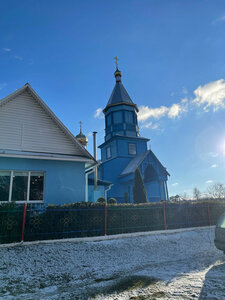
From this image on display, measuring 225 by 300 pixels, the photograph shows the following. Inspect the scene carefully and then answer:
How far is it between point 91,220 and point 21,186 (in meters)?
3.84

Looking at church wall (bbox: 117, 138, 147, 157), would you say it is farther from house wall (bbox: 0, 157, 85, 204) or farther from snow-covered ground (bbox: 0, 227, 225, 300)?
snow-covered ground (bbox: 0, 227, 225, 300)

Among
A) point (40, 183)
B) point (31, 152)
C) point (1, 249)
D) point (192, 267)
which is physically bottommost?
point (192, 267)

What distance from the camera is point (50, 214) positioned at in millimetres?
8281

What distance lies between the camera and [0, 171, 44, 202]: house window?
9844 millimetres

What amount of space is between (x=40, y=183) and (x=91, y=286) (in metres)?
6.79

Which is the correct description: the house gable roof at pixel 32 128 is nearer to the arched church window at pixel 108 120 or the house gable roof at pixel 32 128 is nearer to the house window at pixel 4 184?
the house window at pixel 4 184

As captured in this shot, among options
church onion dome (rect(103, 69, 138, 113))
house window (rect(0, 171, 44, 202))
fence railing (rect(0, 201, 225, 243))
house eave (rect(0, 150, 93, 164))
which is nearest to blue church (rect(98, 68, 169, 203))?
church onion dome (rect(103, 69, 138, 113))

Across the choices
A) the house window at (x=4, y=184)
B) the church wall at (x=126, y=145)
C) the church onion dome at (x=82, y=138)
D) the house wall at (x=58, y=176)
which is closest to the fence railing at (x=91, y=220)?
the house wall at (x=58, y=176)

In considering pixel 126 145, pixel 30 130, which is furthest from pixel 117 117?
pixel 30 130

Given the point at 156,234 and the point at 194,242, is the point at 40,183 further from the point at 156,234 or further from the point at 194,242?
the point at 194,242

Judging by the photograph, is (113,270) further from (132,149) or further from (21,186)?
(132,149)

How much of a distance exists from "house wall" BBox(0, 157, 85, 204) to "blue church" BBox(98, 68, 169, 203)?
14.6 m

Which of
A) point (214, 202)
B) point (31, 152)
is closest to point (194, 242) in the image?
point (214, 202)

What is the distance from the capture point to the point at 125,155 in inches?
1155
